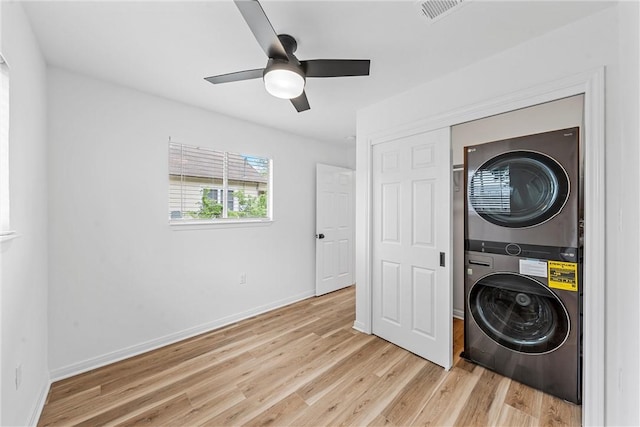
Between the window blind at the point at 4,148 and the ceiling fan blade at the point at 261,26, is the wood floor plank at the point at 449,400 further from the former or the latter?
the window blind at the point at 4,148

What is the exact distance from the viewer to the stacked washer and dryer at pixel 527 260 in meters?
1.76

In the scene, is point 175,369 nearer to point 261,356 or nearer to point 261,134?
point 261,356

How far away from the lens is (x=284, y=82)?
158cm

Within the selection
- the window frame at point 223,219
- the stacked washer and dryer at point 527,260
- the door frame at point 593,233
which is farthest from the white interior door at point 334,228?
the door frame at point 593,233

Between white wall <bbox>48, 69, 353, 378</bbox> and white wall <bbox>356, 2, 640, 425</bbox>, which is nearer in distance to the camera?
white wall <bbox>356, 2, 640, 425</bbox>

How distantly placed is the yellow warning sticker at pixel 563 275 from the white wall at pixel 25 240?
3.09m

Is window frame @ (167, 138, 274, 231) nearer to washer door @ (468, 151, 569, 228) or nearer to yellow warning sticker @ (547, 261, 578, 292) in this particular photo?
washer door @ (468, 151, 569, 228)

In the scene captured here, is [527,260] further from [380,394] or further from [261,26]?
[261,26]

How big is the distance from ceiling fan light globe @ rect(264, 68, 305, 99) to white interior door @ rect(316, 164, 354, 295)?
2392 mm

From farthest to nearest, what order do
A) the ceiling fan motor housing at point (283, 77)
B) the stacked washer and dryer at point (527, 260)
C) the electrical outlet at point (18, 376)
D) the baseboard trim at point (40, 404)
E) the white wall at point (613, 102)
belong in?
the stacked washer and dryer at point (527, 260)
the baseboard trim at point (40, 404)
the ceiling fan motor housing at point (283, 77)
the electrical outlet at point (18, 376)
the white wall at point (613, 102)

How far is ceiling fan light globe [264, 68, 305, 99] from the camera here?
5.10 feet

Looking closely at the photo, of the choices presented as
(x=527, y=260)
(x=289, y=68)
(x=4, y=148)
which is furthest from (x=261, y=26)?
(x=527, y=260)

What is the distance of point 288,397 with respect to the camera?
190cm

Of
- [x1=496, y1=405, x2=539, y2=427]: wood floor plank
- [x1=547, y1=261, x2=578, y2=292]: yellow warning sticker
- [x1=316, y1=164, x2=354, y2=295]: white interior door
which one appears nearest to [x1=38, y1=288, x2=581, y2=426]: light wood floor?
[x1=496, y1=405, x2=539, y2=427]: wood floor plank
